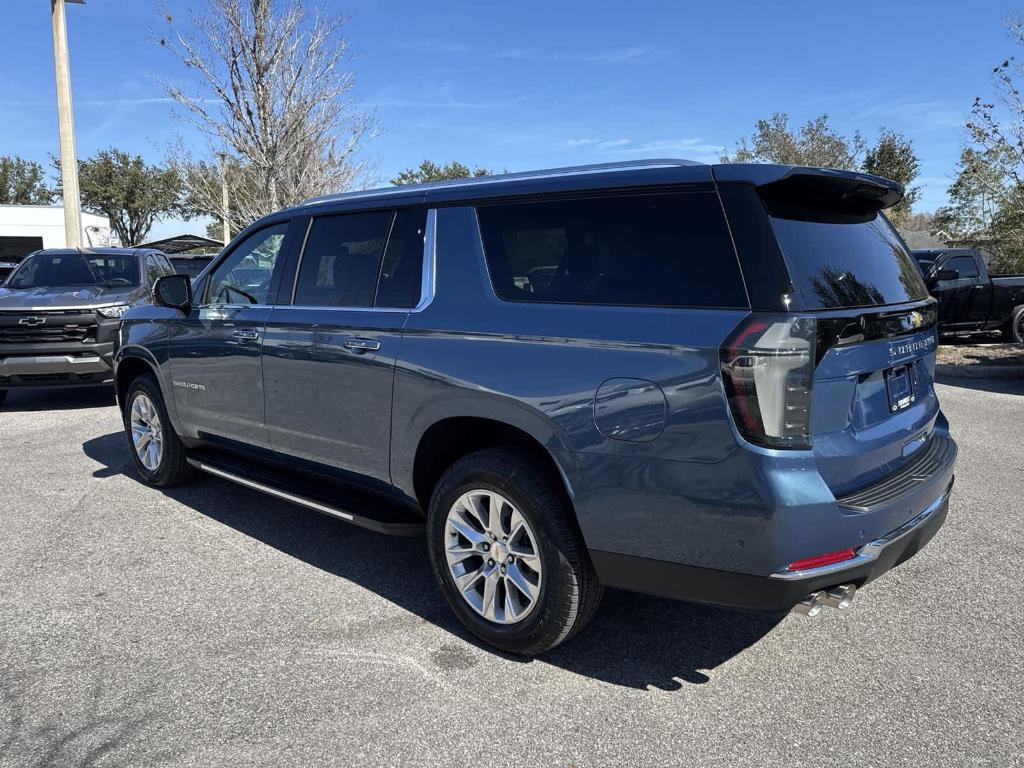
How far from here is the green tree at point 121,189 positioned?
5031cm

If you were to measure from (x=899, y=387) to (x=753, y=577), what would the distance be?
1.04m

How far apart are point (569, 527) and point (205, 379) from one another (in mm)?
2924

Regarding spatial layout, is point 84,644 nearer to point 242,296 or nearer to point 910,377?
point 242,296

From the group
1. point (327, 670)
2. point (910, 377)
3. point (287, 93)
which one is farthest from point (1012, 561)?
point (287, 93)

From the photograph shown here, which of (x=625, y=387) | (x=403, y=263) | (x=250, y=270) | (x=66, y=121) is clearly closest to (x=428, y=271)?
(x=403, y=263)

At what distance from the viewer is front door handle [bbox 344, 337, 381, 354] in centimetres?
368

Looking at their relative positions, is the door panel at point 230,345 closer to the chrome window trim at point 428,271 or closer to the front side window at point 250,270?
the front side window at point 250,270

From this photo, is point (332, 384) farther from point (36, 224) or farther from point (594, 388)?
point (36, 224)

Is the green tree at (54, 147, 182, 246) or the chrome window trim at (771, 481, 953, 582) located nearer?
the chrome window trim at (771, 481, 953, 582)

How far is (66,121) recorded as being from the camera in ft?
59.3

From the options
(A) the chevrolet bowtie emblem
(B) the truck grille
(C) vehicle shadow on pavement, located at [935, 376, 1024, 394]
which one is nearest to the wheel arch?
(A) the chevrolet bowtie emblem

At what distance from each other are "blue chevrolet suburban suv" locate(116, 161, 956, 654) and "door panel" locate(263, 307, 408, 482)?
2 cm

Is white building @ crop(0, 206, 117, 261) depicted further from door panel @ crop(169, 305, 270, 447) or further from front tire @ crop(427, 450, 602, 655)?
front tire @ crop(427, 450, 602, 655)

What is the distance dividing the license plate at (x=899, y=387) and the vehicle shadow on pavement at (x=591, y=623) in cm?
103
